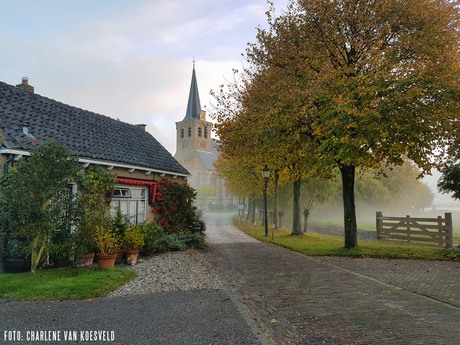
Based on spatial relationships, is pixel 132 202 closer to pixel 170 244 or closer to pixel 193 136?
pixel 170 244

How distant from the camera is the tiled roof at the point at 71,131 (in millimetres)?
10055

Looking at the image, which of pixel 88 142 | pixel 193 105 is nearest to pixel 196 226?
pixel 88 142

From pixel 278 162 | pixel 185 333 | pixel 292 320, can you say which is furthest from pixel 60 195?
pixel 278 162

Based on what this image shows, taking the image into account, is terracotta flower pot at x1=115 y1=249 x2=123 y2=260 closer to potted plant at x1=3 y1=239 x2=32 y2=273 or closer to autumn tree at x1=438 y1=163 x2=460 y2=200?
potted plant at x1=3 y1=239 x2=32 y2=273

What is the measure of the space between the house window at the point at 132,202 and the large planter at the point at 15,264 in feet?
12.0

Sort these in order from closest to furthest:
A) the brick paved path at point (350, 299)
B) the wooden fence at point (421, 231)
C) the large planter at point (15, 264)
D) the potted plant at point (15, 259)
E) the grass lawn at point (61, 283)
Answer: the brick paved path at point (350, 299), the grass lawn at point (61, 283), the potted plant at point (15, 259), the large planter at point (15, 264), the wooden fence at point (421, 231)

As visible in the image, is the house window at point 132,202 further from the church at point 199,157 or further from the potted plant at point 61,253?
the church at point 199,157

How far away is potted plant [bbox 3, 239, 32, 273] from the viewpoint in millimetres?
8295

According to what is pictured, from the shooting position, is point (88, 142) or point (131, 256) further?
point (88, 142)

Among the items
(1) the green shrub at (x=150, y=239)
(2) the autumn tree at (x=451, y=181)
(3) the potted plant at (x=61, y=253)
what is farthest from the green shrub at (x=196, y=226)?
(2) the autumn tree at (x=451, y=181)

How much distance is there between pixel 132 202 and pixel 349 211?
31.3 ft

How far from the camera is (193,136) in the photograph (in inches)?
3329

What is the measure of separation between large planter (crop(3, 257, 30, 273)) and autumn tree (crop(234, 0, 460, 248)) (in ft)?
31.0

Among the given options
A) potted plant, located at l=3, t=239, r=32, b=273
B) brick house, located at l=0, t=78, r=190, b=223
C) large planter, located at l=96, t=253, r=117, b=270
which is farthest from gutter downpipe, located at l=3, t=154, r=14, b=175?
large planter, located at l=96, t=253, r=117, b=270
